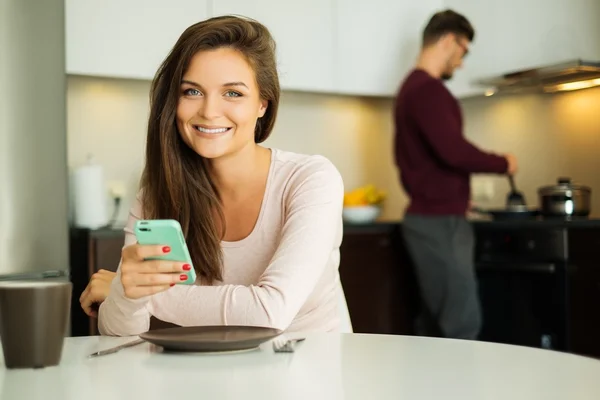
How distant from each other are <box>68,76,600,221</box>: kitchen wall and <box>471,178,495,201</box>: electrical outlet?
0.02 metres

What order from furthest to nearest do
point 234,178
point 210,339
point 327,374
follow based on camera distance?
1. point 234,178
2. point 210,339
3. point 327,374

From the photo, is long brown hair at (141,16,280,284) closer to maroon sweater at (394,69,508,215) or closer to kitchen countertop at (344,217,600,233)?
maroon sweater at (394,69,508,215)

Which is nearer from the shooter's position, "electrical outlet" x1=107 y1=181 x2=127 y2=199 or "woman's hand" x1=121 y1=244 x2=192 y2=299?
"woman's hand" x1=121 y1=244 x2=192 y2=299

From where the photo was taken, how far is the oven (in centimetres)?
356

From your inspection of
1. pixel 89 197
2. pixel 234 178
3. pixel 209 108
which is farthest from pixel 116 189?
pixel 209 108

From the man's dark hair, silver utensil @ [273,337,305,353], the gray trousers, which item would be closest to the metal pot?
the gray trousers

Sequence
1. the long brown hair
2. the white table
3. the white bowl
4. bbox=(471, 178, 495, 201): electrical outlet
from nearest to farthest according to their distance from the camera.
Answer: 1. the white table
2. the long brown hair
3. the white bowl
4. bbox=(471, 178, 495, 201): electrical outlet

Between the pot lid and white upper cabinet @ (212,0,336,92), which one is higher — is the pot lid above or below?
below

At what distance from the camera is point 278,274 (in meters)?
1.55

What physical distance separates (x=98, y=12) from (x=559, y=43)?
199cm

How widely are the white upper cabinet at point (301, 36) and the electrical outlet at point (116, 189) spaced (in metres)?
0.84

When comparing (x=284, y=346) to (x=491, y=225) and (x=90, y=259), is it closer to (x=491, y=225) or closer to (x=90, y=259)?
(x=90, y=259)

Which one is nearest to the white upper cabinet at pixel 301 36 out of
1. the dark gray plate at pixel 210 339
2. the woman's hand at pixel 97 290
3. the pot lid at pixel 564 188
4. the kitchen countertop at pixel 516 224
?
the kitchen countertop at pixel 516 224

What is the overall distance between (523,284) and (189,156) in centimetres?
219
